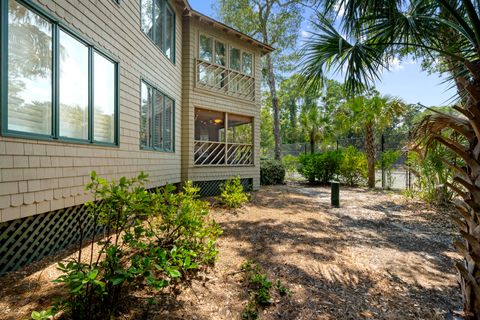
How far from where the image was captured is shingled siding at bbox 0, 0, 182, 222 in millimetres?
3096

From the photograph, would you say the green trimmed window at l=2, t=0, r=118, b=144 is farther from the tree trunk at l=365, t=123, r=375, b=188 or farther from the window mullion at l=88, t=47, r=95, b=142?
the tree trunk at l=365, t=123, r=375, b=188

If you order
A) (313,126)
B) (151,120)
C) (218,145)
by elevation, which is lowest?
(218,145)

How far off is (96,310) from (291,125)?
1837 inches

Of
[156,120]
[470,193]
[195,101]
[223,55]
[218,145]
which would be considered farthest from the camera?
[223,55]

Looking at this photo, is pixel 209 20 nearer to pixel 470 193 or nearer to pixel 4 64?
pixel 4 64

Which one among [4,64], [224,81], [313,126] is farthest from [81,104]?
[313,126]

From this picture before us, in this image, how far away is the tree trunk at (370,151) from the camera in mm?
11992

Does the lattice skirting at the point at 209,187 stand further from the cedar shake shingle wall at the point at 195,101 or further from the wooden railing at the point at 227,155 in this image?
the wooden railing at the point at 227,155

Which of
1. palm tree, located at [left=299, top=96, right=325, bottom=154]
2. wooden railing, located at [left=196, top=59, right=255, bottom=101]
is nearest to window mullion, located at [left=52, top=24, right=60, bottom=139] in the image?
wooden railing, located at [left=196, top=59, right=255, bottom=101]

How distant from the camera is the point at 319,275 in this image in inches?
134

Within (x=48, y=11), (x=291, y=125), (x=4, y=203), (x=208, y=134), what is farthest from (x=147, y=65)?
(x=291, y=125)

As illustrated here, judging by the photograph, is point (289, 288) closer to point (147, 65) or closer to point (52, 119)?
point (52, 119)

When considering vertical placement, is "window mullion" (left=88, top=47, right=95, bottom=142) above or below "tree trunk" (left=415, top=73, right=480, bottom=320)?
above

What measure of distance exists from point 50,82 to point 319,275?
4629 mm
